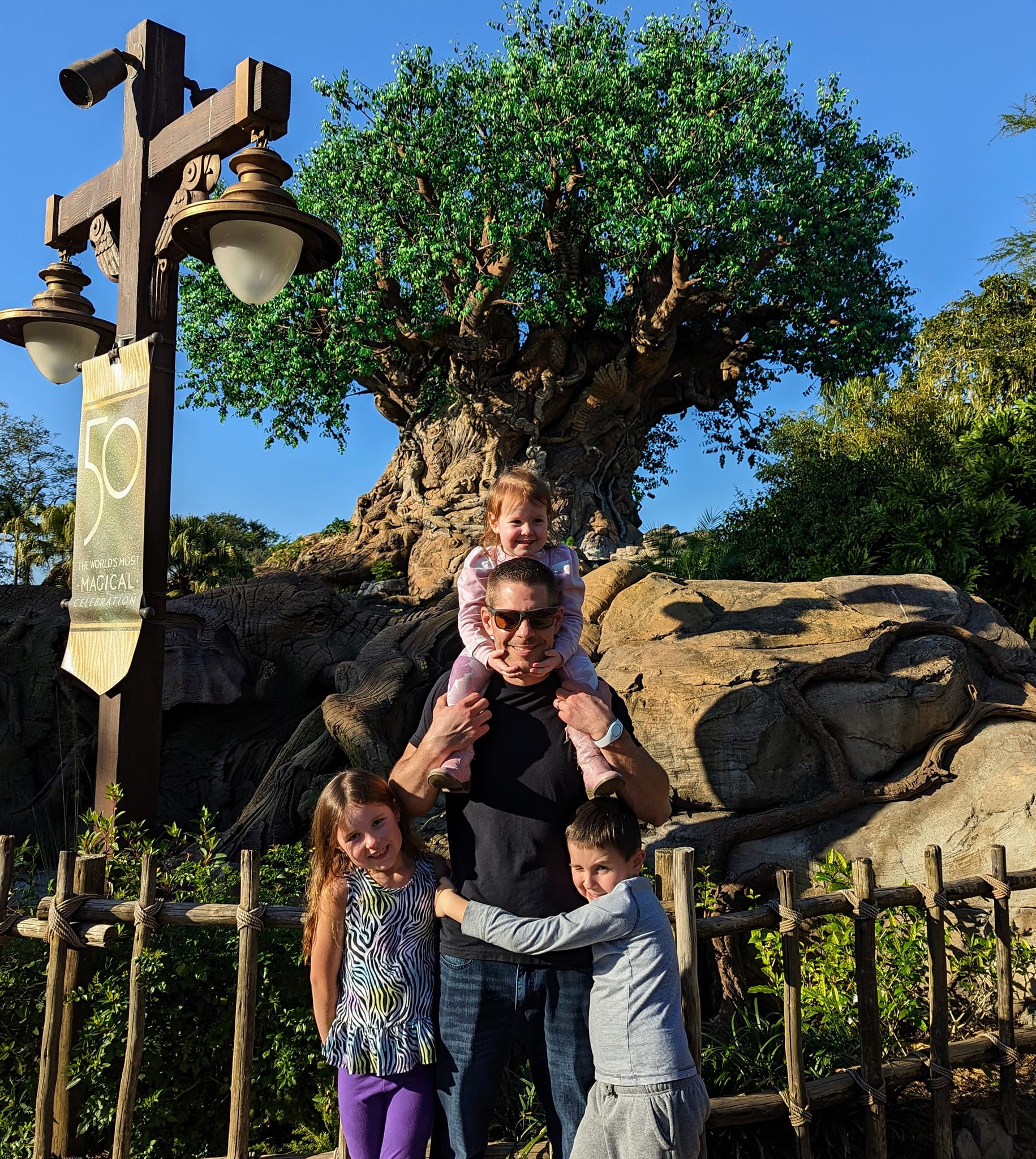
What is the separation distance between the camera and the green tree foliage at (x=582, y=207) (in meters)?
13.9

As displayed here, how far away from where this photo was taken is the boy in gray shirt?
87.0 inches

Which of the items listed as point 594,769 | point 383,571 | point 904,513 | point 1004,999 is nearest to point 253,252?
point 594,769

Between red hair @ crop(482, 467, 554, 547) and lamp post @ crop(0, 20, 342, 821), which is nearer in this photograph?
red hair @ crop(482, 467, 554, 547)

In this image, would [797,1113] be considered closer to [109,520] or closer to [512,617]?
[512,617]

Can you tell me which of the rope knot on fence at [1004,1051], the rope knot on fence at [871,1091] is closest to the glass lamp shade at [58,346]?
the rope knot on fence at [871,1091]

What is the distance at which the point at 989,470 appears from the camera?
9.76m

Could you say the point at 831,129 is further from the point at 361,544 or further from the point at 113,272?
the point at 113,272

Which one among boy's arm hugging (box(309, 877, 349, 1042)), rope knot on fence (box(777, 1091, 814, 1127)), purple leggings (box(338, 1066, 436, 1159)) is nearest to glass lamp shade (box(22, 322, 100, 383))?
boy's arm hugging (box(309, 877, 349, 1042))

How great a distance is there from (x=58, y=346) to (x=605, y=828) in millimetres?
4034

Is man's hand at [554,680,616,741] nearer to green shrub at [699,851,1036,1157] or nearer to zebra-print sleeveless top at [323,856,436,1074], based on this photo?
zebra-print sleeveless top at [323,856,436,1074]

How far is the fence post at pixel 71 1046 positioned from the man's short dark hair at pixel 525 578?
5.74 ft

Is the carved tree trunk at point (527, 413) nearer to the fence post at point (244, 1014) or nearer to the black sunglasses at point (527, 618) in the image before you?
Answer: the fence post at point (244, 1014)

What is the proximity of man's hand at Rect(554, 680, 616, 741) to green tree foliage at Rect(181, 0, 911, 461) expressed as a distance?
486 inches

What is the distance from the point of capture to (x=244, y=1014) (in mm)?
2855
